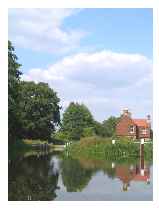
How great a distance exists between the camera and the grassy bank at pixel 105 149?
266 inches

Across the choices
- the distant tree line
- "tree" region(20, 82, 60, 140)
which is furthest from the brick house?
"tree" region(20, 82, 60, 140)

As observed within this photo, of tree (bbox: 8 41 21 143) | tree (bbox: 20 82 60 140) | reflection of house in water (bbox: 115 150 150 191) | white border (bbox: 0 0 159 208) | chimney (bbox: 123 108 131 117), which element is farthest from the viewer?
tree (bbox: 20 82 60 140)

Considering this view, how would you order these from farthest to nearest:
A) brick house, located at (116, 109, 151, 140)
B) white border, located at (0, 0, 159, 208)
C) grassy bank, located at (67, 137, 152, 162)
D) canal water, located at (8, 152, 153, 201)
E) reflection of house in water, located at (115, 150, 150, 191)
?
grassy bank, located at (67, 137, 152, 162) < brick house, located at (116, 109, 151, 140) < reflection of house in water, located at (115, 150, 150, 191) < canal water, located at (8, 152, 153, 201) < white border, located at (0, 0, 159, 208)

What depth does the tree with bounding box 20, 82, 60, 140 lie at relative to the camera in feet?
24.9

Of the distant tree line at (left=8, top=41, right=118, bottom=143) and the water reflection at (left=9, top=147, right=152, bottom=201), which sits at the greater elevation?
the distant tree line at (left=8, top=41, right=118, bottom=143)

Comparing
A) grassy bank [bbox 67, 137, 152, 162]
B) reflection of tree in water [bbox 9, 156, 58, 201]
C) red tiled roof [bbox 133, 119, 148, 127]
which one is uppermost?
red tiled roof [bbox 133, 119, 148, 127]

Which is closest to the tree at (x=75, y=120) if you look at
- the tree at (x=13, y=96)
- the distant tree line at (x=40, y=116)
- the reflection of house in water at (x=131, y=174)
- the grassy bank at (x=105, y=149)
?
→ the distant tree line at (x=40, y=116)

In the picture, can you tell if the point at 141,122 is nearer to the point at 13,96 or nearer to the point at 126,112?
the point at 126,112

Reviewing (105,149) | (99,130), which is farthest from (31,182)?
(105,149)

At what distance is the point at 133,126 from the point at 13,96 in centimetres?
202

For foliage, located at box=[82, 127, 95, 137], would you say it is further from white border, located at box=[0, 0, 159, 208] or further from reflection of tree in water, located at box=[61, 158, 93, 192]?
white border, located at box=[0, 0, 159, 208]

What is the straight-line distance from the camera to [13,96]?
7.11 metres
